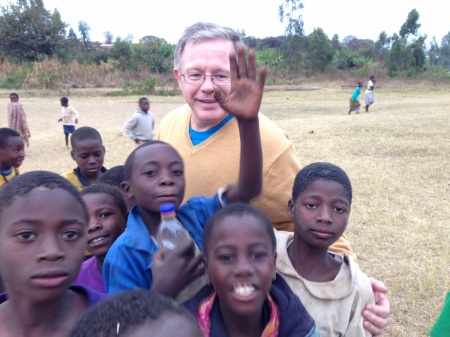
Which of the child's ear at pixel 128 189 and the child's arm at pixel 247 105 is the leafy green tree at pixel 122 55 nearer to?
the child's ear at pixel 128 189

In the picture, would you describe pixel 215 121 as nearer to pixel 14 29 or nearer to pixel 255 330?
pixel 255 330

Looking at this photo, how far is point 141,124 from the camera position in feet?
30.0

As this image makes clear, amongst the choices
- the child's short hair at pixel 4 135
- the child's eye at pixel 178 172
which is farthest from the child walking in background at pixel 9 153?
the child's eye at pixel 178 172

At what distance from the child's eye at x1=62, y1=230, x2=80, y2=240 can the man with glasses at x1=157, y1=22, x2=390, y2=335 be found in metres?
0.82

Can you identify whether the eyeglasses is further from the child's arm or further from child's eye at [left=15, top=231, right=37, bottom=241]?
child's eye at [left=15, top=231, right=37, bottom=241]

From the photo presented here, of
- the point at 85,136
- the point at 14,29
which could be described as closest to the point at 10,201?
the point at 85,136

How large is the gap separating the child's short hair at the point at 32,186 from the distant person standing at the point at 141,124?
7713 millimetres

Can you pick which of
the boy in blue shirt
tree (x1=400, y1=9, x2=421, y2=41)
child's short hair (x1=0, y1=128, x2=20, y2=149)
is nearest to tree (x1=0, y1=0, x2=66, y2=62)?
tree (x1=400, y1=9, x2=421, y2=41)

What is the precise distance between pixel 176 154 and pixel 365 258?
376cm

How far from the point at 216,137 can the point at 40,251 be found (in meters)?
1.04

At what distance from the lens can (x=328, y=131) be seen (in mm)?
12656

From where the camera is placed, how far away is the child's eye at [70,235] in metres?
1.39

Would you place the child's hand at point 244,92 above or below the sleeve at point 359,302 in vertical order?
above

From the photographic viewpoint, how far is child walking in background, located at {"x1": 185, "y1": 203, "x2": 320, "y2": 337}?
163 centimetres
